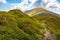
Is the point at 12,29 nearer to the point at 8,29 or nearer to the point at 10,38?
the point at 8,29

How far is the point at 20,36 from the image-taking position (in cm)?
2573

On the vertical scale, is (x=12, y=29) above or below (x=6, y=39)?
above

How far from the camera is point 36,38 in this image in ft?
98.2

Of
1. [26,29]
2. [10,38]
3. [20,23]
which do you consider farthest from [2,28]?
[20,23]

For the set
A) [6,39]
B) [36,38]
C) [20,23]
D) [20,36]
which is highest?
[20,23]

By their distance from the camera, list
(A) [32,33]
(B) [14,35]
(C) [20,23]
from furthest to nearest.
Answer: (C) [20,23], (A) [32,33], (B) [14,35]

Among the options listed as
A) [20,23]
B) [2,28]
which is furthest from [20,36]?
[20,23]

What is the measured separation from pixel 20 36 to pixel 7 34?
1856 millimetres

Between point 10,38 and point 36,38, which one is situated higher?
point 36,38

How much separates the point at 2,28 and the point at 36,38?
21.0 feet

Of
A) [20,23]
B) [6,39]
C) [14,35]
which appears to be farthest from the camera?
[20,23]

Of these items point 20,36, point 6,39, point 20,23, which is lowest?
point 6,39

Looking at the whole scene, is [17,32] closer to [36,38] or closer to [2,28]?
[2,28]

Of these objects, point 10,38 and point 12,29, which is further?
point 12,29
